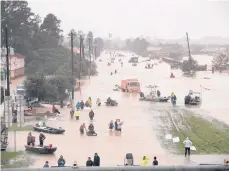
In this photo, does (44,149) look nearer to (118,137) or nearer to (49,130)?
(49,130)

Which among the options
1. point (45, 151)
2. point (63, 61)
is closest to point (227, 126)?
point (45, 151)

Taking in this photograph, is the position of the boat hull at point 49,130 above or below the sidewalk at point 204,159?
above

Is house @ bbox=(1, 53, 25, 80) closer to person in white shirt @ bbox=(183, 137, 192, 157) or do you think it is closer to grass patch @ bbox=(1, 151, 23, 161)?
grass patch @ bbox=(1, 151, 23, 161)

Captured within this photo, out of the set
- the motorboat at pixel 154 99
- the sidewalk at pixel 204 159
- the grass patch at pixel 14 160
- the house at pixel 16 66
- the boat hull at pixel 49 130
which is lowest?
the sidewalk at pixel 204 159

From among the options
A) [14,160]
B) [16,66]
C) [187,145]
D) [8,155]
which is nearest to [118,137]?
[187,145]

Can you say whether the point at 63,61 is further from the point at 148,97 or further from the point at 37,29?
the point at 148,97

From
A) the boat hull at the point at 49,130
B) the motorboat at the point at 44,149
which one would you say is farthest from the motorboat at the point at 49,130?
the motorboat at the point at 44,149

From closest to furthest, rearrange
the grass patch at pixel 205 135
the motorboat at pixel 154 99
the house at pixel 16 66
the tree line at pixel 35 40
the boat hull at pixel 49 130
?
the grass patch at pixel 205 135
the boat hull at pixel 49 130
the motorboat at pixel 154 99
the house at pixel 16 66
the tree line at pixel 35 40

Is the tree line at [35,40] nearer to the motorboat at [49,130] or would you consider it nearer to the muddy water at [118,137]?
the muddy water at [118,137]
